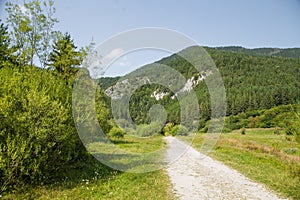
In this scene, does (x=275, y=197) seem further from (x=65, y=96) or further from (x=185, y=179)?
(x=65, y=96)

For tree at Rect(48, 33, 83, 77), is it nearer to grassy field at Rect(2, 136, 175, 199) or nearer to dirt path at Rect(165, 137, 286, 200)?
grassy field at Rect(2, 136, 175, 199)

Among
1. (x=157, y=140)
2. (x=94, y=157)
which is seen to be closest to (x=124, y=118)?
(x=94, y=157)

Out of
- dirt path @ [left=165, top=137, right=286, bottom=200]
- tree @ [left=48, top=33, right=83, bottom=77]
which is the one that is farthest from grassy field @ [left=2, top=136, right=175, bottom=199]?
tree @ [left=48, top=33, right=83, bottom=77]

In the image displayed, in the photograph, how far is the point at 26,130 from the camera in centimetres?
936

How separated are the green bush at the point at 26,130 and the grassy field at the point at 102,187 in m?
0.64

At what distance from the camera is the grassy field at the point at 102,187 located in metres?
9.11

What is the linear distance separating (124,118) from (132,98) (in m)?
1.36

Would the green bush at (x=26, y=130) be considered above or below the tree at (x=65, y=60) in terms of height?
below

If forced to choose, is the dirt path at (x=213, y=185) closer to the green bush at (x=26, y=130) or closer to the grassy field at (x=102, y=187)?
the grassy field at (x=102, y=187)

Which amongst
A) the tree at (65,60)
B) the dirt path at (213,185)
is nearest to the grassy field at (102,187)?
the dirt path at (213,185)

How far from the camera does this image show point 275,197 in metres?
9.52

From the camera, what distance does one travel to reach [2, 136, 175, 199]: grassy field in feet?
29.9

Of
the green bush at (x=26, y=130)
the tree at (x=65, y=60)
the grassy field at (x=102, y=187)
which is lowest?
the grassy field at (x=102, y=187)

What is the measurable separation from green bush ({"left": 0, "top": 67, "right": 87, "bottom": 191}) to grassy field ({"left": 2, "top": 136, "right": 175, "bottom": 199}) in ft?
2.10
